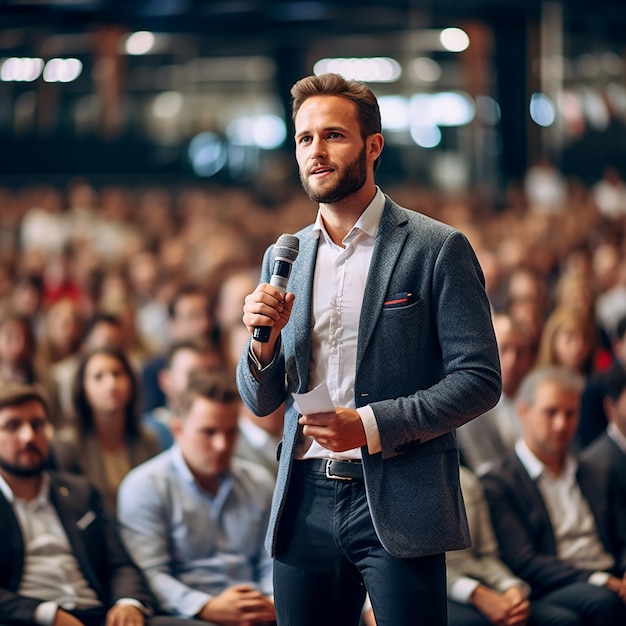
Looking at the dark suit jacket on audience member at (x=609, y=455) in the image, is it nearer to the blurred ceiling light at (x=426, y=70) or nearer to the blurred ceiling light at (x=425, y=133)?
the blurred ceiling light at (x=425, y=133)

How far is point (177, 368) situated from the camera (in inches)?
189

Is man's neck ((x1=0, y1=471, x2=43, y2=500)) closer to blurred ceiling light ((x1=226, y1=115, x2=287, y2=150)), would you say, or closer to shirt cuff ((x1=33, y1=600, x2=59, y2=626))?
shirt cuff ((x1=33, y1=600, x2=59, y2=626))

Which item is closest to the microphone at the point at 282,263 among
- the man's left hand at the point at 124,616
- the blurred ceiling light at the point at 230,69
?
the man's left hand at the point at 124,616

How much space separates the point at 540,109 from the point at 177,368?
16.3 metres

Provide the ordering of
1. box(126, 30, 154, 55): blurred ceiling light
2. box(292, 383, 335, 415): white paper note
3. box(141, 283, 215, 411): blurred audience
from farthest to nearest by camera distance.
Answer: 1. box(126, 30, 154, 55): blurred ceiling light
2. box(141, 283, 215, 411): blurred audience
3. box(292, 383, 335, 415): white paper note

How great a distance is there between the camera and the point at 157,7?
16.5m

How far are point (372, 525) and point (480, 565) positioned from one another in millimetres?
1751

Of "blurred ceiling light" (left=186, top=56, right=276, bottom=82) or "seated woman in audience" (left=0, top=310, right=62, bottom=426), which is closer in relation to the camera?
"seated woman in audience" (left=0, top=310, right=62, bottom=426)

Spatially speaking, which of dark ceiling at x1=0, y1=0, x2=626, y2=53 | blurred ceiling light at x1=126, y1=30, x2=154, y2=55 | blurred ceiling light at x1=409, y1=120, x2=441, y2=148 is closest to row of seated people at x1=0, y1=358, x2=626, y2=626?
dark ceiling at x1=0, y1=0, x2=626, y2=53

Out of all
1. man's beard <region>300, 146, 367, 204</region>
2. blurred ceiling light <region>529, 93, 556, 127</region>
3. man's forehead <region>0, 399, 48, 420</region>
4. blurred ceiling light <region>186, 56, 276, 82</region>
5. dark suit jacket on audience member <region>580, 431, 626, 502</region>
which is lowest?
dark suit jacket on audience member <region>580, 431, 626, 502</region>

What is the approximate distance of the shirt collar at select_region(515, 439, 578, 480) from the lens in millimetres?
3809

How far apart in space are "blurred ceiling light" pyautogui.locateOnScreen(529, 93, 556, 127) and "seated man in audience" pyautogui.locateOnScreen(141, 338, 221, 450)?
1565cm

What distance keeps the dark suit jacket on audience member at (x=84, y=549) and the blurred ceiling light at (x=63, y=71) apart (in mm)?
20317

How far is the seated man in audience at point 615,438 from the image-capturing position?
13.8ft
